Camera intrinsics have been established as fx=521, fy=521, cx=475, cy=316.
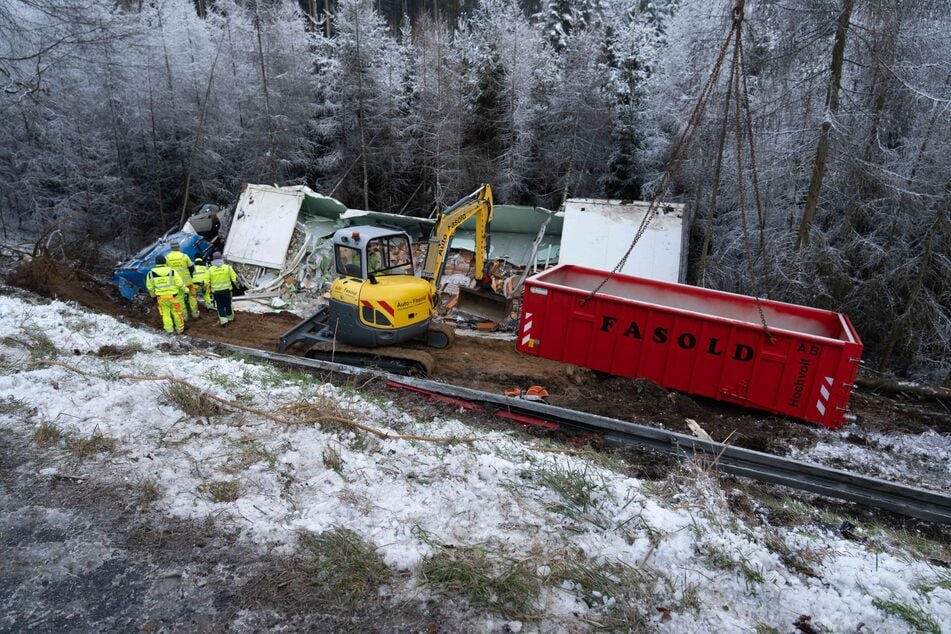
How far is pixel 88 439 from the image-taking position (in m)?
4.23

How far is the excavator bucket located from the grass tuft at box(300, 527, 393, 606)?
882 centimetres

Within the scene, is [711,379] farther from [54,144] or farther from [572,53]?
[54,144]

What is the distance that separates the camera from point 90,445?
4145 millimetres

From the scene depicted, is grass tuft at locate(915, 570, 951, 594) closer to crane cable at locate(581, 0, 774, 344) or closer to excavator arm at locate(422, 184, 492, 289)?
crane cable at locate(581, 0, 774, 344)

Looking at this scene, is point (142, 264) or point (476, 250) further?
point (142, 264)

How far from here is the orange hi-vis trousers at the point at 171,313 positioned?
10.8m

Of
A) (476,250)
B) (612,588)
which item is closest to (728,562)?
(612,588)

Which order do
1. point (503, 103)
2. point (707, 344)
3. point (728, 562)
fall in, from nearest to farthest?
1. point (728, 562)
2. point (707, 344)
3. point (503, 103)

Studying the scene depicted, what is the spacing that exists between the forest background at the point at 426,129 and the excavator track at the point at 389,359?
7.44m

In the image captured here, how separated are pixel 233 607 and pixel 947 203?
12446mm

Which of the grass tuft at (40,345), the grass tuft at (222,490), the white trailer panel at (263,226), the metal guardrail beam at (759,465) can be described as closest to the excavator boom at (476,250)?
the metal guardrail beam at (759,465)

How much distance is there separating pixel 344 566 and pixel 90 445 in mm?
2566

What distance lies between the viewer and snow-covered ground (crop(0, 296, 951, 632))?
2.96 meters

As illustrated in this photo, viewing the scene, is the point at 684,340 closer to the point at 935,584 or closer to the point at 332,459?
the point at 935,584
